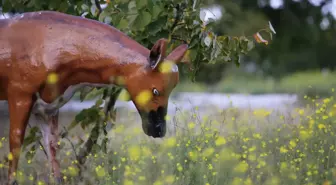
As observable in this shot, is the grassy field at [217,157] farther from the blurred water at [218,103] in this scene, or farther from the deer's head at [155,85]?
the blurred water at [218,103]

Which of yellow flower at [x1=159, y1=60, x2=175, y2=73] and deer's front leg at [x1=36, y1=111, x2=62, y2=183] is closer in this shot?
yellow flower at [x1=159, y1=60, x2=175, y2=73]

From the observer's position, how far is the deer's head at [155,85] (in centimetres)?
309

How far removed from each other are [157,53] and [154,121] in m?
0.39

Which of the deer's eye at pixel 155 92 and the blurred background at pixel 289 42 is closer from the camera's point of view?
the deer's eye at pixel 155 92

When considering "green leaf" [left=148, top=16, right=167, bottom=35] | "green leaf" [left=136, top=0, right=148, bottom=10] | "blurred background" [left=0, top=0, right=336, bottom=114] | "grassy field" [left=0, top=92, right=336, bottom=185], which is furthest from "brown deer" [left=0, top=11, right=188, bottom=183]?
"blurred background" [left=0, top=0, right=336, bottom=114]

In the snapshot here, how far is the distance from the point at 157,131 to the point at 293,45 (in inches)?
666

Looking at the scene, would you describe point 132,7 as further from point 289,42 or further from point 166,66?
point 289,42

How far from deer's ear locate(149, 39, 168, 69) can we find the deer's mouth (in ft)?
0.87

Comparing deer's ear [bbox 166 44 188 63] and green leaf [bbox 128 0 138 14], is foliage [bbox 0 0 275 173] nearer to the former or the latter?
green leaf [bbox 128 0 138 14]

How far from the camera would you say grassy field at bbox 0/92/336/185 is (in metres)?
3.19

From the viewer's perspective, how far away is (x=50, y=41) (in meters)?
3.26

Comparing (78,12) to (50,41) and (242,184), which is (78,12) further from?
(242,184)

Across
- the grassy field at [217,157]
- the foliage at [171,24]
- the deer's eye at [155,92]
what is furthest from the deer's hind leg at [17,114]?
the foliage at [171,24]

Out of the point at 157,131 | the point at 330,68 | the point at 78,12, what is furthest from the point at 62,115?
the point at 330,68
